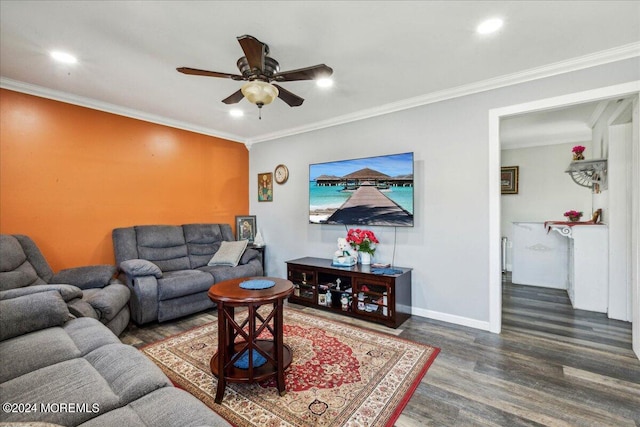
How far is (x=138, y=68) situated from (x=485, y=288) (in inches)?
156

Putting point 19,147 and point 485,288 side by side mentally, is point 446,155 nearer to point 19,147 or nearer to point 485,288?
point 485,288

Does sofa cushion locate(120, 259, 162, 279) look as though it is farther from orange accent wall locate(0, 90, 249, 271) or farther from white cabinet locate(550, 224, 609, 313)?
white cabinet locate(550, 224, 609, 313)

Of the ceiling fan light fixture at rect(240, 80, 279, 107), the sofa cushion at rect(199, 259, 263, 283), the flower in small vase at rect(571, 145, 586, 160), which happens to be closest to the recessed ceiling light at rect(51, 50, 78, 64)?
the ceiling fan light fixture at rect(240, 80, 279, 107)

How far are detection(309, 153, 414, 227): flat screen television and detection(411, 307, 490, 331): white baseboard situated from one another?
1.03 meters

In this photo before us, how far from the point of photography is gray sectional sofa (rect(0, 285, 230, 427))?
A: 112 cm

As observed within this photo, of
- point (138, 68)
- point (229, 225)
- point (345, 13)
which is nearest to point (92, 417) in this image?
point (345, 13)

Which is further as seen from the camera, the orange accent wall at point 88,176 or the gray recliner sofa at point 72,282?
the orange accent wall at point 88,176

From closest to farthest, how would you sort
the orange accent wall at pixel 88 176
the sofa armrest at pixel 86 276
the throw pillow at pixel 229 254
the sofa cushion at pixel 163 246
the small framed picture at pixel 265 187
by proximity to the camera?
the sofa armrest at pixel 86 276
the orange accent wall at pixel 88 176
the sofa cushion at pixel 163 246
the throw pillow at pixel 229 254
the small framed picture at pixel 265 187

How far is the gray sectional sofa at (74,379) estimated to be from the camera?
112 cm

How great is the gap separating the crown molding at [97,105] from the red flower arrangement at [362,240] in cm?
286

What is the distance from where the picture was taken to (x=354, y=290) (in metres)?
3.38

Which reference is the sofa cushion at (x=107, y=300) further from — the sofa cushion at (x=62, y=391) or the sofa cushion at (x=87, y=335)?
the sofa cushion at (x=62, y=391)

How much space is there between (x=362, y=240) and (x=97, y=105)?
11.6ft

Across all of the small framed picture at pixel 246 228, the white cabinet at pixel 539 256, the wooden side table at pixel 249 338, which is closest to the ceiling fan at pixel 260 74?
the wooden side table at pixel 249 338
